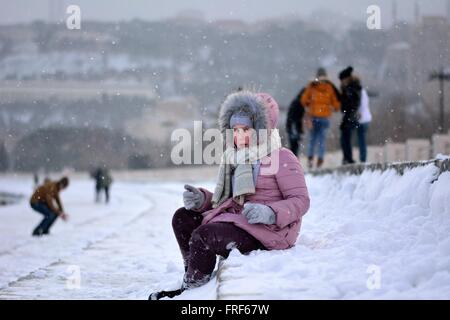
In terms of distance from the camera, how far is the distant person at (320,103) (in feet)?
42.3

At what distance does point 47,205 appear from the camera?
611 inches

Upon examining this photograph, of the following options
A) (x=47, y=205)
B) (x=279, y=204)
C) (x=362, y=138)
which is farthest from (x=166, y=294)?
(x=47, y=205)

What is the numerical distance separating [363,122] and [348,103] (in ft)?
1.39

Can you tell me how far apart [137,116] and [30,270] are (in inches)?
7464

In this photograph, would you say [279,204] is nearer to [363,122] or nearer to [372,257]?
[372,257]

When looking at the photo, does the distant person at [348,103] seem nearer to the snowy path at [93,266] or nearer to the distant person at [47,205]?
the snowy path at [93,266]

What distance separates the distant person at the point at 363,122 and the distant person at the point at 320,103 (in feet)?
1.59

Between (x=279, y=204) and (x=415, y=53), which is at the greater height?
(x=415, y=53)

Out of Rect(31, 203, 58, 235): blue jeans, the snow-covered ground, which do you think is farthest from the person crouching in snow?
Rect(31, 203, 58, 235): blue jeans

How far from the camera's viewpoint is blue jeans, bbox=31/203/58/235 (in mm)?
14834

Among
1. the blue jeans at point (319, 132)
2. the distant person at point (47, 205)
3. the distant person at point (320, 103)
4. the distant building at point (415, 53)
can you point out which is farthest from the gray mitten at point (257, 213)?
the distant building at point (415, 53)
